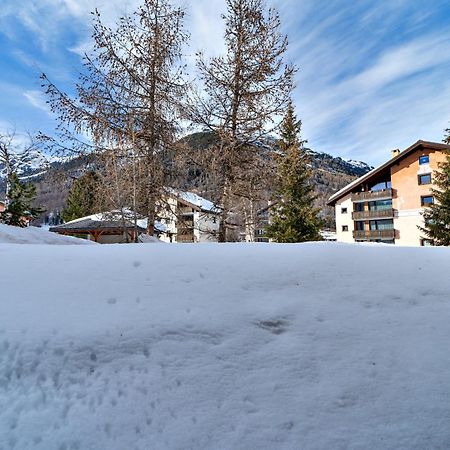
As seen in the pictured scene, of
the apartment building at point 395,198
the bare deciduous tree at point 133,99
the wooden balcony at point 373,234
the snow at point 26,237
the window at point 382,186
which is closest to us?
the snow at point 26,237

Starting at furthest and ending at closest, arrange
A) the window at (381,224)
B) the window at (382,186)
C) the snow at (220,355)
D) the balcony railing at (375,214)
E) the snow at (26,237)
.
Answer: the window at (382,186) < the window at (381,224) < the balcony railing at (375,214) < the snow at (26,237) < the snow at (220,355)

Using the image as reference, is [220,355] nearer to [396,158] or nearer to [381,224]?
[396,158]

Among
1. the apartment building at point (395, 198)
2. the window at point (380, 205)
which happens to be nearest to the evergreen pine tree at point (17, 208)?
the apartment building at point (395, 198)

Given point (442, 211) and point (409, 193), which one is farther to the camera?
point (409, 193)

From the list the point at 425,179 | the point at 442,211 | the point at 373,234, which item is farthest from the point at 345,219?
the point at 442,211

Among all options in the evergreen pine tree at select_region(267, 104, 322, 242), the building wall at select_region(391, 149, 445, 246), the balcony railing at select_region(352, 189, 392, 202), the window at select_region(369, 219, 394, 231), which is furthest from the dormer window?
the evergreen pine tree at select_region(267, 104, 322, 242)

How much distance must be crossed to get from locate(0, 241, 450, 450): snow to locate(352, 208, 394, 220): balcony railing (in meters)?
29.9

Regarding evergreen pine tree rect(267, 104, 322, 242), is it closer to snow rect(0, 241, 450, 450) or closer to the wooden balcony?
the wooden balcony

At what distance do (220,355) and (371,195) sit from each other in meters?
32.9

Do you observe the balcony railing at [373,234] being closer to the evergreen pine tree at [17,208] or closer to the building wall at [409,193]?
the building wall at [409,193]

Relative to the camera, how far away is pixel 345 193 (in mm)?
33906

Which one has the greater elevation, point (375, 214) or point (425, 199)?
point (425, 199)

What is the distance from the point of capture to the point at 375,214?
30234mm

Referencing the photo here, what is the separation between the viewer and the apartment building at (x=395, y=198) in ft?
89.8
